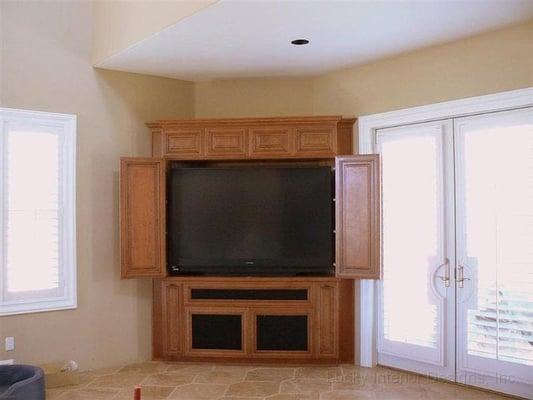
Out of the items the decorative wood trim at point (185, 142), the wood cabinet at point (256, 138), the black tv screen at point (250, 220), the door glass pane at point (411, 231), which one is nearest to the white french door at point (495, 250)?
the door glass pane at point (411, 231)

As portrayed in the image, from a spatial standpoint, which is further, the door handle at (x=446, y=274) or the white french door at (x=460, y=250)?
the door handle at (x=446, y=274)

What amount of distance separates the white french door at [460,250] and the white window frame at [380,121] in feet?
0.24

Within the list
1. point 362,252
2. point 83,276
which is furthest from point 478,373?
point 83,276

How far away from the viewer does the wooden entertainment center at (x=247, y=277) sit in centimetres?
497

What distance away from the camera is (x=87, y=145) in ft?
16.5

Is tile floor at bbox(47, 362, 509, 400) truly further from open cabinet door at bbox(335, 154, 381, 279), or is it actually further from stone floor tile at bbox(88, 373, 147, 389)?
open cabinet door at bbox(335, 154, 381, 279)

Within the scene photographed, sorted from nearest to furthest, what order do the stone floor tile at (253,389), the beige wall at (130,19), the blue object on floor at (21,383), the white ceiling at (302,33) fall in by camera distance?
the white ceiling at (302,33), the blue object on floor at (21,383), the beige wall at (130,19), the stone floor tile at (253,389)

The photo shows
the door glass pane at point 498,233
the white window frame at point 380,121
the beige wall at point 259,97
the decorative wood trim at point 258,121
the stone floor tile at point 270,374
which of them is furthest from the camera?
the beige wall at point 259,97

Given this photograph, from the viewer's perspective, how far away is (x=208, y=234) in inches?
201

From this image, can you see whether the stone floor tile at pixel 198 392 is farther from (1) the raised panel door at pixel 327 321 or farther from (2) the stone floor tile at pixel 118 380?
(1) the raised panel door at pixel 327 321

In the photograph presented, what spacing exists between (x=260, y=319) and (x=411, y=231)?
165 cm

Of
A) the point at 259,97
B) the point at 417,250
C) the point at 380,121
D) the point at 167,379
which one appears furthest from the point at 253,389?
the point at 259,97

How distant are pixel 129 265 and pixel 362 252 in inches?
86.4

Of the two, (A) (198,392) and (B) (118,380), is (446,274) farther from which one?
(B) (118,380)
